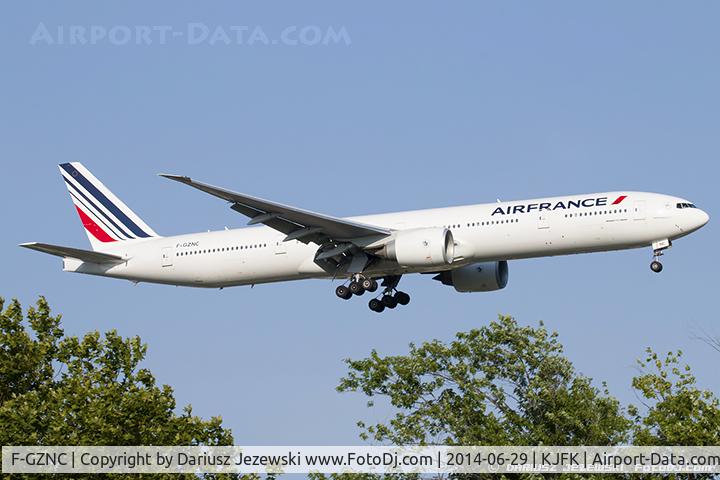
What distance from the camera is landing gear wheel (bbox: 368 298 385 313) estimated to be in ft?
176

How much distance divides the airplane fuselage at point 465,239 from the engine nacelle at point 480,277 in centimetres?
445

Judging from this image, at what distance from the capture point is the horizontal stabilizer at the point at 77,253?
166 ft

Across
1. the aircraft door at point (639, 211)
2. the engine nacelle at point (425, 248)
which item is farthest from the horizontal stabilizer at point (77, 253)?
the aircraft door at point (639, 211)

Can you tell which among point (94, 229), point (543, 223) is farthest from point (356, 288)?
point (94, 229)

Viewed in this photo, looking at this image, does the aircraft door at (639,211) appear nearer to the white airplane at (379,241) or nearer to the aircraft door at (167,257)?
the white airplane at (379,241)

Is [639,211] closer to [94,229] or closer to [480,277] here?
[480,277]

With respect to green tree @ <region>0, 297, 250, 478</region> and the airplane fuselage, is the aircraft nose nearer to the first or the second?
the airplane fuselage

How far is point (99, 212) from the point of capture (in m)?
57.5

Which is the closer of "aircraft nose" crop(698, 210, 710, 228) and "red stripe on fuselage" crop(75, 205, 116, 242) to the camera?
"aircraft nose" crop(698, 210, 710, 228)

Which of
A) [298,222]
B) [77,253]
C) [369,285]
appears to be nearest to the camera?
[298,222]

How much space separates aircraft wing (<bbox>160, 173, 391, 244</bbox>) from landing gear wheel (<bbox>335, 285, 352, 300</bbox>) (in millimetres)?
2078

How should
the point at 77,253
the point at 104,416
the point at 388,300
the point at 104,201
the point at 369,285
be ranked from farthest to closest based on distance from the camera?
the point at 104,201 → the point at 388,300 → the point at 77,253 → the point at 369,285 → the point at 104,416

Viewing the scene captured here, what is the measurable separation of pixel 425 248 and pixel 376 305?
7041mm

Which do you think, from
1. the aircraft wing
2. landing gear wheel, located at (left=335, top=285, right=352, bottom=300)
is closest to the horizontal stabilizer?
the aircraft wing
